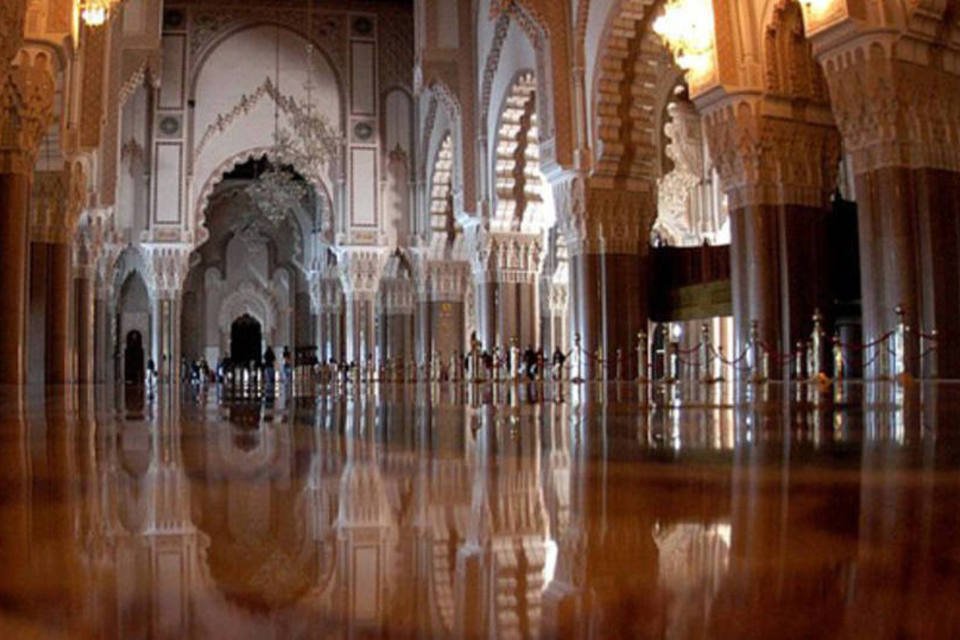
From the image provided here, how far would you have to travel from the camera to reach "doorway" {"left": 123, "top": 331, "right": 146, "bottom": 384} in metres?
24.4

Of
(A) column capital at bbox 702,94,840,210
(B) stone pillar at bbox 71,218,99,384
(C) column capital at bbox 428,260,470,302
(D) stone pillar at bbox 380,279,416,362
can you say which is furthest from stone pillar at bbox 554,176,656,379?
(D) stone pillar at bbox 380,279,416,362

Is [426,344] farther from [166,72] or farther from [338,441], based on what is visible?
[338,441]

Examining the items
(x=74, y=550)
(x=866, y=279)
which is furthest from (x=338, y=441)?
(x=866, y=279)

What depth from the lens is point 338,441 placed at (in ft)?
8.13

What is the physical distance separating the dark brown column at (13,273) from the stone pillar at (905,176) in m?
Result: 6.70

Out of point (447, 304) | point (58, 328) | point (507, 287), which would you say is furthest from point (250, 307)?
point (58, 328)

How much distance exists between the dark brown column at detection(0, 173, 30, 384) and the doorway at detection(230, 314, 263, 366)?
20.5 metres

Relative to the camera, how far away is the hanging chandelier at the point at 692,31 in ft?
30.2

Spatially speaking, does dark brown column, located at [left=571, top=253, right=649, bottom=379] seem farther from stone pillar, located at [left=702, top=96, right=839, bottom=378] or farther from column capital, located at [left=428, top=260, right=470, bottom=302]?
column capital, located at [left=428, top=260, right=470, bottom=302]

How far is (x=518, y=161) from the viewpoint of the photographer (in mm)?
15641

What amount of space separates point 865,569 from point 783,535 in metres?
0.18

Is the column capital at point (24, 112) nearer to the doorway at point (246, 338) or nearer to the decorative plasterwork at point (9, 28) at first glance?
the decorative plasterwork at point (9, 28)

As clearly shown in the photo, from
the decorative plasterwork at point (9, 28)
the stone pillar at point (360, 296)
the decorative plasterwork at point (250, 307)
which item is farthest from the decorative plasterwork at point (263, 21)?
the decorative plasterwork at point (9, 28)

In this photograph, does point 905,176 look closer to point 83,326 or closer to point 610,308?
point 610,308
